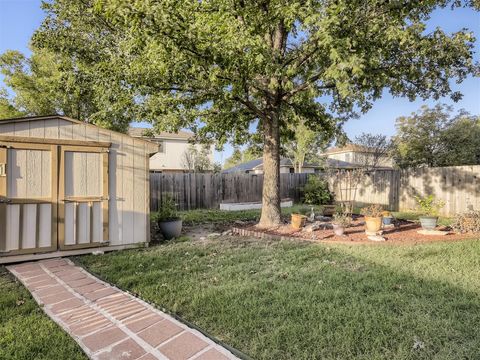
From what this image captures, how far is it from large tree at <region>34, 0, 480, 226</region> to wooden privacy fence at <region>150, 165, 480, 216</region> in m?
3.97

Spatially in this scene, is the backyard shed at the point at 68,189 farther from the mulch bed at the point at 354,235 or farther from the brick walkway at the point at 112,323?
the mulch bed at the point at 354,235

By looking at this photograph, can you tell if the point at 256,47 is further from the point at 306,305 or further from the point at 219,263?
the point at 306,305

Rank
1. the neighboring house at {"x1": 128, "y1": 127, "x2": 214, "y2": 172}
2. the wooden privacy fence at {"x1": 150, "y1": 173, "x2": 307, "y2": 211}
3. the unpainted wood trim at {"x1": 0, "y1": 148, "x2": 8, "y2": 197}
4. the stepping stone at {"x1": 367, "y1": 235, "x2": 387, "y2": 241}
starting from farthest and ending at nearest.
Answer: the neighboring house at {"x1": 128, "y1": 127, "x2": 214, "y2": 172} → the wooden privacy fence at {"x1": 150, "y1": 173, "x2": 307, "y2": 211} → the stepping stone at {"x1": 367, "y1": 235, "x2": 387, "y2": 241} → the unpainted wood trim at {"x1": 0, "y1": 148, "x2": 8, "y2": 197}

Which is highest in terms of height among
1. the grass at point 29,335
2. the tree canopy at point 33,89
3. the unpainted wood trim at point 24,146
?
the tree canopy at point 33,89

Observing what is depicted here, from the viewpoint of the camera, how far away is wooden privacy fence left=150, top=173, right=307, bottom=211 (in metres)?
12.5

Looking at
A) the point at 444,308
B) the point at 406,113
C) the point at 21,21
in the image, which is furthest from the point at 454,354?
the point at 406,113

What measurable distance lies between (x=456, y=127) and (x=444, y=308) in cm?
1868

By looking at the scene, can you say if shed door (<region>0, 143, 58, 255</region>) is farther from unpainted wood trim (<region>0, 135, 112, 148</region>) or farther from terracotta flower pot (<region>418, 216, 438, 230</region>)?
terracotta flower pot (<region>418, 216, 438, 230</region>)

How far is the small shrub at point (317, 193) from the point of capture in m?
14.8

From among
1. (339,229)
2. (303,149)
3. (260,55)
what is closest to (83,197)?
(260,55)

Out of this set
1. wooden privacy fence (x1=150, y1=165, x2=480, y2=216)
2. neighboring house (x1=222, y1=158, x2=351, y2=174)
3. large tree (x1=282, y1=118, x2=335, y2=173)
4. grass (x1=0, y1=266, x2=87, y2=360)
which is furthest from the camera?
neighboring house (x1=222, y1=158, x2=351, y2=174)

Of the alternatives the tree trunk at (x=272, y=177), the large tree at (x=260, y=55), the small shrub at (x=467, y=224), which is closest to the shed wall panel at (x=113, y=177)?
the large tree at (x=260, y=55)

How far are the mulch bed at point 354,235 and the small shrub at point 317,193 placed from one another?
682 cm

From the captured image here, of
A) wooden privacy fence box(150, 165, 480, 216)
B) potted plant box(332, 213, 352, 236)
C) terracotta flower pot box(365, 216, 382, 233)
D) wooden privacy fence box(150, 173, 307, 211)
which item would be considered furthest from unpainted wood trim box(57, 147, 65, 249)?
wooden privacy fence box(150, 165, 480, 216)
